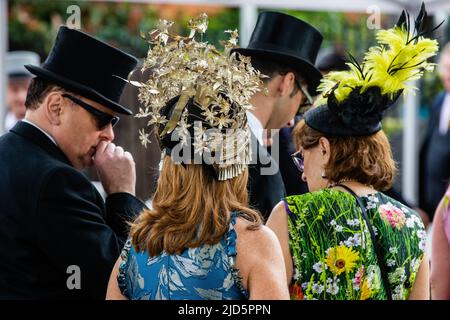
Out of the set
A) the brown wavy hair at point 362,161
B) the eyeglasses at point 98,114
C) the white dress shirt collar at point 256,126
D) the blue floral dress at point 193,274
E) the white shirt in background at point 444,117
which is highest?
the white shirt in background at point 444,117

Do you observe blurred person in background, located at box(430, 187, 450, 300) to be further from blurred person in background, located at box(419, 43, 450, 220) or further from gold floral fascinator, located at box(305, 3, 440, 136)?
blurred person in background, located at box(419, 43, 450, 220)

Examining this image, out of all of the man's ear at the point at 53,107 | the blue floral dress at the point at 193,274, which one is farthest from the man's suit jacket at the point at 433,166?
the blue floral dress at the point at 193,274

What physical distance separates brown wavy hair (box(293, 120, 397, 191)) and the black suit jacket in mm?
823

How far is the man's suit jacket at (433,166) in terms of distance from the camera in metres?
7.32

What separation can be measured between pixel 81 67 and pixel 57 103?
175 mm

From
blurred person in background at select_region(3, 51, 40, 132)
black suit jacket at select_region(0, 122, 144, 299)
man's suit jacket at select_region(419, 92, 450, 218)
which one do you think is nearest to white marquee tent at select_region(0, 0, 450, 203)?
man's suit jacket at select_region(419, 92, 450, 218)

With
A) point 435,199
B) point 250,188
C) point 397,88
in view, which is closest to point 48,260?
point 250,188

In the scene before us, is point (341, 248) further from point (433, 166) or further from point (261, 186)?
point (433, 166)

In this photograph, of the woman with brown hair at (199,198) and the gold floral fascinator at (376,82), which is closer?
the woman with brown hair at (199,198)

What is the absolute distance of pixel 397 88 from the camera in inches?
115

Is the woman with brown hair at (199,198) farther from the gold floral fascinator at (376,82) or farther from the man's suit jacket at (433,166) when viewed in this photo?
the man's suit jacket at (433,166)

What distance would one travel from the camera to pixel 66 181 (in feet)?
9.75

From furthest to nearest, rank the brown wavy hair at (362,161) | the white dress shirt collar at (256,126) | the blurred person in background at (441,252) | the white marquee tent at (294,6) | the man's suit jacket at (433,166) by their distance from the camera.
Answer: the man's suit jacket at (433,166), the white marquee tent at (294,6), the white dress shirt collar at (256,126), the blurred person in background at (441,252), the brown wavy hair at (362,161)

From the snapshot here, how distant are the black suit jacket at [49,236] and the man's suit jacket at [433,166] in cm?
486
